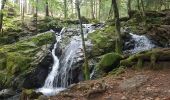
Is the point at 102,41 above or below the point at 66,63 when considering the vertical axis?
above

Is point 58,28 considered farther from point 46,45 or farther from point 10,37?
point 46,45

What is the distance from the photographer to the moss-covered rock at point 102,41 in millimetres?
22222

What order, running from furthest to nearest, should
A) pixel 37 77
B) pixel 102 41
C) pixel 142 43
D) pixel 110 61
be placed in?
pixel 142 43 → pixel 102 41 → pixel 37 77 → pixel 110 61

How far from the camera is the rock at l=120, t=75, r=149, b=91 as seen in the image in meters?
12.5

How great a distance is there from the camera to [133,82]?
511 inches

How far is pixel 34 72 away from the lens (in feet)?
72.2

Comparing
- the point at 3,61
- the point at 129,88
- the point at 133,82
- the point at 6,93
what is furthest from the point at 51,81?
the point at 129,88

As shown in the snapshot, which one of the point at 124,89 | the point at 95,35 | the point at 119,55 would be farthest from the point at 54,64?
the point at 124,89

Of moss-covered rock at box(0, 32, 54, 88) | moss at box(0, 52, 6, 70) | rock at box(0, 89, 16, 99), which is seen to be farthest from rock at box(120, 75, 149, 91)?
moss at box(0, 52, 6, 70)

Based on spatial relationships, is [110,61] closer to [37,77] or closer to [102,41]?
[102,41]

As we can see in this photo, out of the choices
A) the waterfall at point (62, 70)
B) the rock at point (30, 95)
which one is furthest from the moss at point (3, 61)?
the rock at point (30, 95)

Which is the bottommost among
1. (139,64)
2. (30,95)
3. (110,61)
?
(30,95)

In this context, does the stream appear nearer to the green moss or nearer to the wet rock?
the wet rock

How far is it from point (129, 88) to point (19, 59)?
12.5 metres
